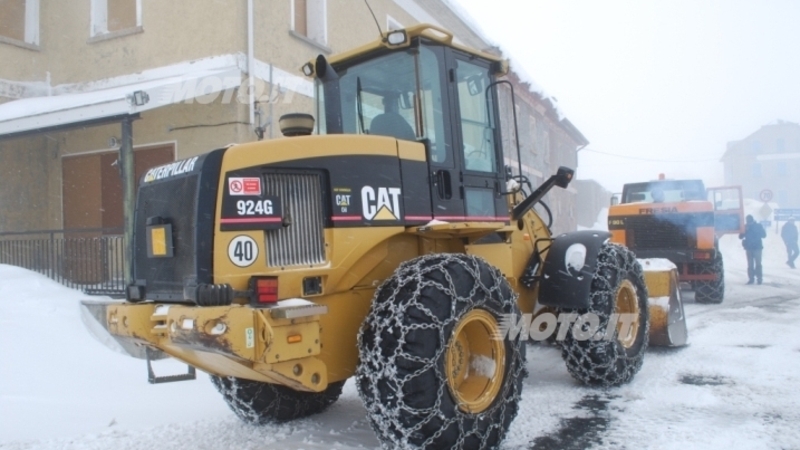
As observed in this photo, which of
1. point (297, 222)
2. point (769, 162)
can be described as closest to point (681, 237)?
point (297, 222)

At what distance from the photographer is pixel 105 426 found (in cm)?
489

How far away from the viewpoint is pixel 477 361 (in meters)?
4.30

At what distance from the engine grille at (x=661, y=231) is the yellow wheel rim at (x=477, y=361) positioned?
8.78m

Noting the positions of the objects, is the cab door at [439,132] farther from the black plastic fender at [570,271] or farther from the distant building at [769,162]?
the distant building at [769,162]

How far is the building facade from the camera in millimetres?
9984

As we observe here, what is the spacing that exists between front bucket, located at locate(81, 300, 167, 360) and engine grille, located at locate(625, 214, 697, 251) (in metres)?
8.34

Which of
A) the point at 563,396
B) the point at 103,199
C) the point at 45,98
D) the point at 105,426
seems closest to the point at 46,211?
the point at 103,199

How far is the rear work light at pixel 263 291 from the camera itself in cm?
352

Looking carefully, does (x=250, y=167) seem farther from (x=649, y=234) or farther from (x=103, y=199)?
(x=649, y=234)

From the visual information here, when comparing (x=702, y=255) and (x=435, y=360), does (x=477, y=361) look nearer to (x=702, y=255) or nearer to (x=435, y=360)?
(x=435, y=360)

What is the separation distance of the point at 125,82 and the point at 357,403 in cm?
775

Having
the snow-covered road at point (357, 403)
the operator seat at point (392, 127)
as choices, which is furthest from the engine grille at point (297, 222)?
the snow-covered road at point (357, 403)

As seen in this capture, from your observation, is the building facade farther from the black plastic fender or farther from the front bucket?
the black plastic fender

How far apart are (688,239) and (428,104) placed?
8.91 meters
